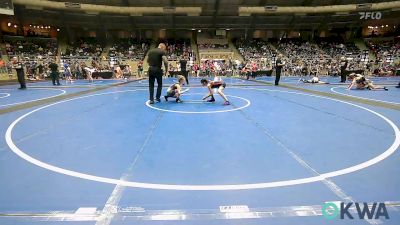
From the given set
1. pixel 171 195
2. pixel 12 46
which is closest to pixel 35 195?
pixel 171 195

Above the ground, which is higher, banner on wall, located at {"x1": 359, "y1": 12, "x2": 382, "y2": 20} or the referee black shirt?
banner on wall, located at {"x1": 359, "y1": 12, "x2": 382, "y2": 20}

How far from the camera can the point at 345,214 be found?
263cm

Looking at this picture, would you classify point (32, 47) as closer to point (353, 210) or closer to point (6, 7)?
point (6, 7)

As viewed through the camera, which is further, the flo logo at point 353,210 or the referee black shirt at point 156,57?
the referee black shirt at point 156,57

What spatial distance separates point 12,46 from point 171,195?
39.6m

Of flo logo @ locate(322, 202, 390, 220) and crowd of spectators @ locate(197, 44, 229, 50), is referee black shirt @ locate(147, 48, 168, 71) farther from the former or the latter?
crowd of spectators @ locate(197, 44, 229, 50)

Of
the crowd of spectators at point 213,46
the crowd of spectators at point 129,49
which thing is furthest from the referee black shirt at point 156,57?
the crowd of spectators at point 213,46

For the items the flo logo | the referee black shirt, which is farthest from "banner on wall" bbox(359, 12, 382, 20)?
the flo logo

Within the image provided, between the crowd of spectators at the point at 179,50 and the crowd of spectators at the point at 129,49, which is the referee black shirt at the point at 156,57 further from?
the crowd of spectators at the point at 129,49

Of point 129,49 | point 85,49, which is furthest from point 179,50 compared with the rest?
point 85,49

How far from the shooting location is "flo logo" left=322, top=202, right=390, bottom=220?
2596mm

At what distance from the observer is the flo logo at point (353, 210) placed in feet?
8.52

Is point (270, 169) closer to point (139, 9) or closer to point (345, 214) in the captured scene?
point (345, 214)

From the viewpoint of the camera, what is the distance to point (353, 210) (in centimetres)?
270
